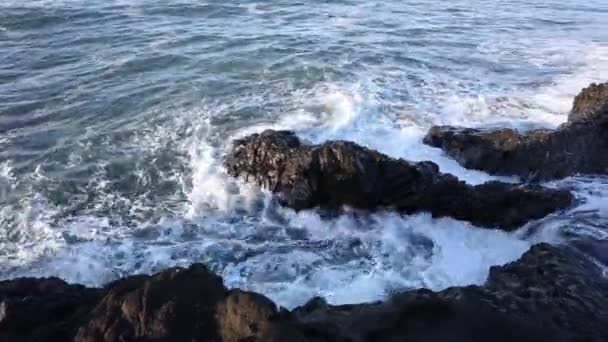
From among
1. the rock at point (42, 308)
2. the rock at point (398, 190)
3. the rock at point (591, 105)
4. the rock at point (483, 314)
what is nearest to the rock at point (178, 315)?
the rock at point (42, 308)

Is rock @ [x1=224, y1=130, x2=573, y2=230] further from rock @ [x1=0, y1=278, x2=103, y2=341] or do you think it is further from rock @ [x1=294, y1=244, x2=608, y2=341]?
rock @ [x1=0, y1=278, x2=103, y2=341]

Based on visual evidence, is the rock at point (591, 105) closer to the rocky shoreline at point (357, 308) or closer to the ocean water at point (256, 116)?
the ocean water at point (256, 116)

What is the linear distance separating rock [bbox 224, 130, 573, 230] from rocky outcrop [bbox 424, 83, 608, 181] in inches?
49.7

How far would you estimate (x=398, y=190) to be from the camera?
1129cm

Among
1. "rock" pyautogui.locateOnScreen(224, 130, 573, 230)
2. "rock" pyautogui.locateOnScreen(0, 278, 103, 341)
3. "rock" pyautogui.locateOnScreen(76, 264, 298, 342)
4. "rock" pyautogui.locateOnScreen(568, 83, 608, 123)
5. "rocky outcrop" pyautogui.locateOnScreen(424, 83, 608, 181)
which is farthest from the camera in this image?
"rock" pyautogui.locateOnScreen(568, 83, 608, 123)

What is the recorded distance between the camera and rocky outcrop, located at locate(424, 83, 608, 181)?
1239 centimetres

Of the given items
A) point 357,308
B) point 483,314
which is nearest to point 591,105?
point 483,314

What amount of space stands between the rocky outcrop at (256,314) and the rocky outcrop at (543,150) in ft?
16.5

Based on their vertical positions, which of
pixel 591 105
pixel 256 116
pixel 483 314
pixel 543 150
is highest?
pixel 483 314

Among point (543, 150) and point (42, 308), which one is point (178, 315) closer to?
point (42, 308)

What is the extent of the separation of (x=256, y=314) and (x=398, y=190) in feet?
18.4

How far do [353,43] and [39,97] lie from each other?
10.7 m

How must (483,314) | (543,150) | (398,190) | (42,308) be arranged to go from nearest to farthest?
(42,308) → (483,314) → (398,190) → (543,150)

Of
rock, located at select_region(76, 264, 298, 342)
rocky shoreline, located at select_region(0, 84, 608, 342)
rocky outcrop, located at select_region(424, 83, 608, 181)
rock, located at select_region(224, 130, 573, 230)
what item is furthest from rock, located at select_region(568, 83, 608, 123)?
rock, located at select_region(76, 264, 298, 342)
